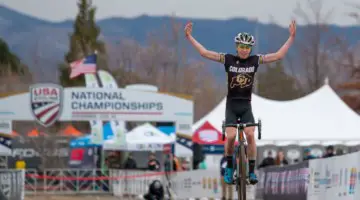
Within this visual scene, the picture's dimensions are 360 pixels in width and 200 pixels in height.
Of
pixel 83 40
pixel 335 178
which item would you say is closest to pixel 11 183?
pixel 335 178

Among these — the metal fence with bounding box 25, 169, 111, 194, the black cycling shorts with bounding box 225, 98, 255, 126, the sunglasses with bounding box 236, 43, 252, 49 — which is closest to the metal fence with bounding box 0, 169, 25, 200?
the black cycling shorts with bounding box 225, 98, 255, 126

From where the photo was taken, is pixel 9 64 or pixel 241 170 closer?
pixel 241 170

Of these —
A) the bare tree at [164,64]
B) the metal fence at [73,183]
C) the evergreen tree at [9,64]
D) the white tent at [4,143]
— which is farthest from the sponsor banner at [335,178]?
the bare tree at [164,64]

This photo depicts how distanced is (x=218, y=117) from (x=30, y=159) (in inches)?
398

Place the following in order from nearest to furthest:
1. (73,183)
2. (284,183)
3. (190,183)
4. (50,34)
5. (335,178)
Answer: (335,178)
(284,183)
(190,183)
(73,183)
(50,34)

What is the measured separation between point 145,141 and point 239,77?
76.6 feet

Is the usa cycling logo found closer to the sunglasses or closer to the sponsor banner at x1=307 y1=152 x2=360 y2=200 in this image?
the sponsor banner at x1=307 y1=152 x2=360 y2=200

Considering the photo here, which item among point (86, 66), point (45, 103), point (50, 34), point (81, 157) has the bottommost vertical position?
point (81, 157)

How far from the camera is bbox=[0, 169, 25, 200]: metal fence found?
2280 cm

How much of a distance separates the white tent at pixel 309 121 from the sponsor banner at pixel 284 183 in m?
12.9

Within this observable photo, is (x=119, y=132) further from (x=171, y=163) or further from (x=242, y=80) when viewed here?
(x=242, y=80)

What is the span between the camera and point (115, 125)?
1544 inches

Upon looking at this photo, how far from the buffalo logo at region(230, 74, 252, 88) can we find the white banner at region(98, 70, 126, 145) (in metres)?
23.3

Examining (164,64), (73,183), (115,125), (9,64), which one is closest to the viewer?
(73,183)
